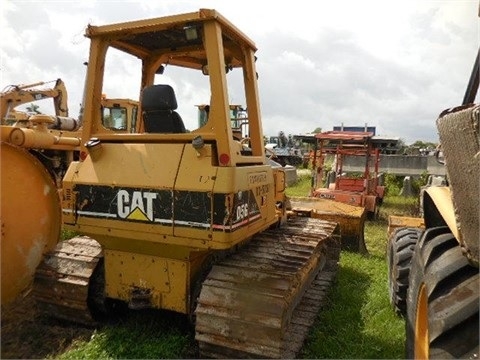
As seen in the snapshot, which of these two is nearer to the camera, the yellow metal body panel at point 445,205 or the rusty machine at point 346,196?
the yellow metal body panel at point 445,205

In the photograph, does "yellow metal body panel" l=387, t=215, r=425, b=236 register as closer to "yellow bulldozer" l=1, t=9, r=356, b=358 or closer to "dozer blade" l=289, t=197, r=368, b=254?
"dozer blade" l=289, t=197, r=368, b=254

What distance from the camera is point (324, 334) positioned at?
3.68 meters

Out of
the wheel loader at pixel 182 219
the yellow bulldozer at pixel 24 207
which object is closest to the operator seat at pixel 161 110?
the wheel loader at pixel 182 219

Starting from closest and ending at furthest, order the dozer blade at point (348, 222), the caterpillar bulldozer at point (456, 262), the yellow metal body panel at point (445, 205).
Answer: the caterpillar bulldozer at point (456, 262), the yellow metal body panel at point (445, 205), the dozer blade at point (348, 222)

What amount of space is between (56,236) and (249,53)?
2646 millimetres

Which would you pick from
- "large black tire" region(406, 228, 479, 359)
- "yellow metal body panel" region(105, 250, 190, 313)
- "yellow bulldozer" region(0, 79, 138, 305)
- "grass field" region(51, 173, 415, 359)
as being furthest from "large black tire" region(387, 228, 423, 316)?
"yellow bulldozer" region(0, 79, 138, 305)

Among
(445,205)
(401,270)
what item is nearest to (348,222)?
(401,270)

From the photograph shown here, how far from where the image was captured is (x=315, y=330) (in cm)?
372

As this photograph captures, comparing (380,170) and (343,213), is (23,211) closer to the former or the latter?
(343,213)

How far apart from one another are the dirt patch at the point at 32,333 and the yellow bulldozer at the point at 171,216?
0.47ft

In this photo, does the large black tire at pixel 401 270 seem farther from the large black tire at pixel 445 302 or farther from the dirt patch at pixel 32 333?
the dirt patch at pixel 32 333

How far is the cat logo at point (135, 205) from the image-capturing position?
2934 millimetres

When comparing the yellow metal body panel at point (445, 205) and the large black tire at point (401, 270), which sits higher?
the yellow metal body panel at point (445, 205)

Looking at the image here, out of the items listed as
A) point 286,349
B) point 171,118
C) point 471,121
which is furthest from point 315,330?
point 471,121
